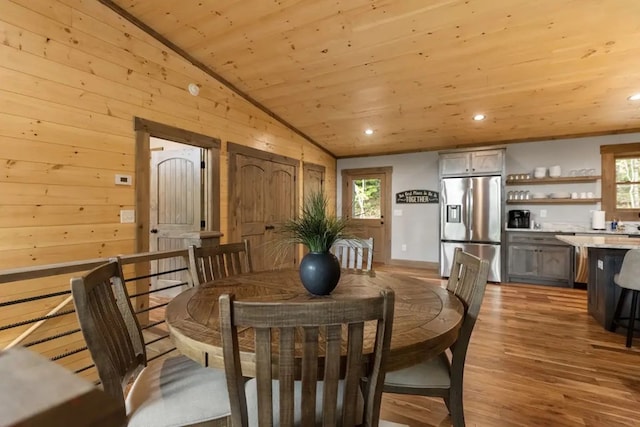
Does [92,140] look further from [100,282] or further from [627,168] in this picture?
[627,168]

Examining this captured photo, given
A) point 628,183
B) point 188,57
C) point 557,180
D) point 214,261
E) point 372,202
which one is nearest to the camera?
point 214,261

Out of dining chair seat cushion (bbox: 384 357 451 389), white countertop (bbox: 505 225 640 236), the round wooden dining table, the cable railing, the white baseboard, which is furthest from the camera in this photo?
the white baseboard

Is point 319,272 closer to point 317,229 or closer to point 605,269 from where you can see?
point 317,229

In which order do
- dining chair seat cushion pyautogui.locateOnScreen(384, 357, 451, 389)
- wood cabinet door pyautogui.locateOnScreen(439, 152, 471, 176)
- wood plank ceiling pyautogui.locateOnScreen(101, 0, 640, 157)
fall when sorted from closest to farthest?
dining chair seat cushion pyautogui.locateOnScreen(384, 357, 451, 389) → wood plank ceiling pyautogui.locateOnScreen(101, 0, 640, 157) → wood cabinet door pyautogui.locateOnScreen(439, 152, 471, 176)

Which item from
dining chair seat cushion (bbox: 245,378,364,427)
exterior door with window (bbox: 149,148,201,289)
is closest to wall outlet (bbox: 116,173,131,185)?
exterior door with window (bbox: 149,148,201,289)

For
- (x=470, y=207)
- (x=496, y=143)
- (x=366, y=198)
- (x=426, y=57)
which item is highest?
(x=426, y=57)

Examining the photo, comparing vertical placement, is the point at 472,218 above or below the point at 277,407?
above

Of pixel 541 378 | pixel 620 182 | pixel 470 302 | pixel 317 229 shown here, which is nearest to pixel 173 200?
pixel 317 229

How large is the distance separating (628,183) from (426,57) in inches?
163

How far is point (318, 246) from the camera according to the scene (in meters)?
1.58

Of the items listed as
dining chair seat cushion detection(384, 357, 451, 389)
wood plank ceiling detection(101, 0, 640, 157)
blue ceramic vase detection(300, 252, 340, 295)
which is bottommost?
dining chair seat cushion detection(384, 357, 451, 389)

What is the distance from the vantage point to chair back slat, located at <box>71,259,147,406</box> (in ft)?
3.67

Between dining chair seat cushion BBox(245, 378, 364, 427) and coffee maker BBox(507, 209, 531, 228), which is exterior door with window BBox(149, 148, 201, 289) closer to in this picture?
dining chair seat cushion BBox(245, 378, 364, 427)

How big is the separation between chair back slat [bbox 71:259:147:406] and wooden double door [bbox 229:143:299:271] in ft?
8.22
